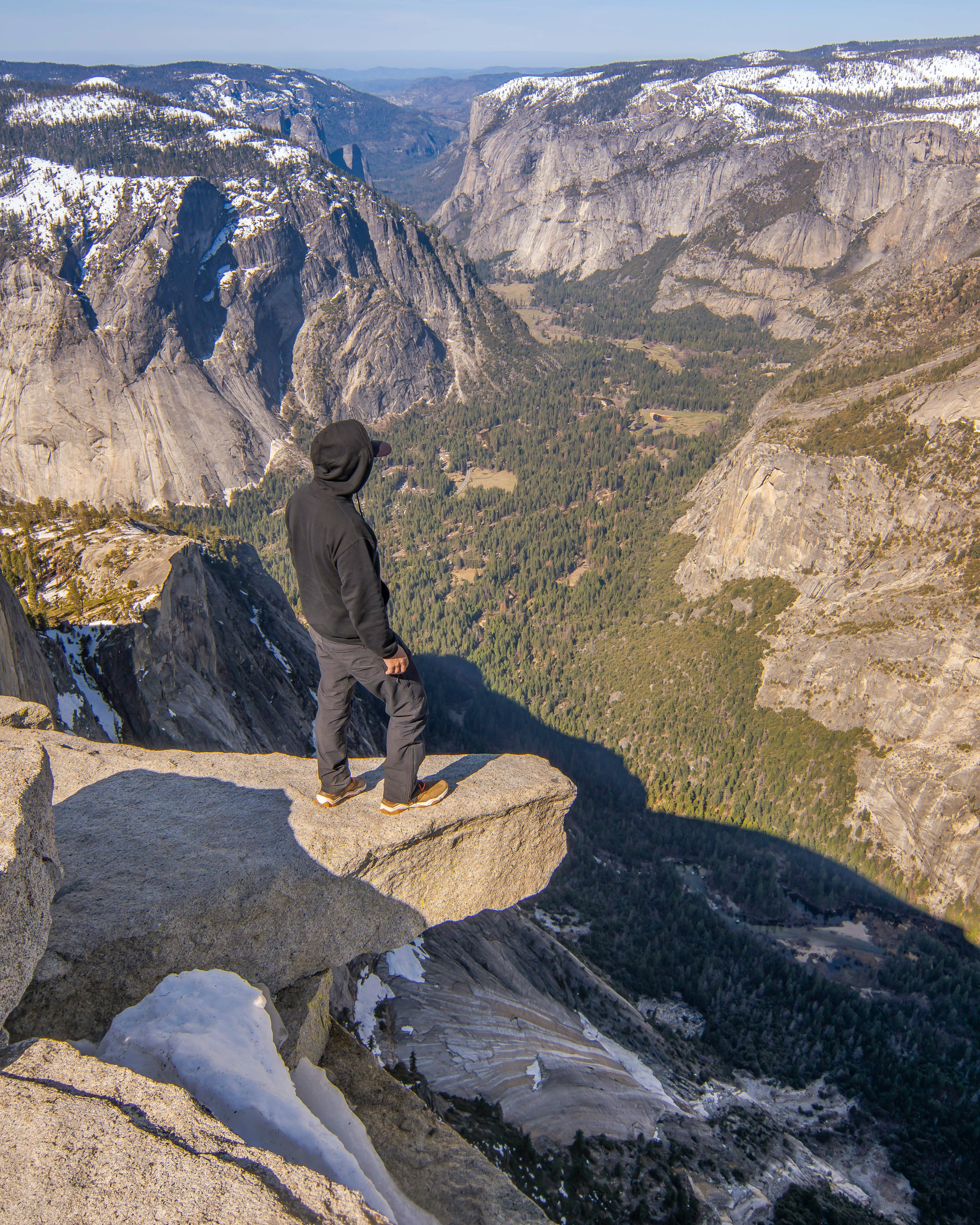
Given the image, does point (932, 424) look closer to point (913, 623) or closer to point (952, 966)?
point (913, 623)

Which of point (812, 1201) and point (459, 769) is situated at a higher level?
point (459, 769)

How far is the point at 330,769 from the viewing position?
36.8ft

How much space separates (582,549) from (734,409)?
78631mm

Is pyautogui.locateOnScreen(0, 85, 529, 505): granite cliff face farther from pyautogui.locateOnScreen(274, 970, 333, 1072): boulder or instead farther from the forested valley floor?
pyautogui.locateOnScreen(274, 970, 333, 1072): boulder

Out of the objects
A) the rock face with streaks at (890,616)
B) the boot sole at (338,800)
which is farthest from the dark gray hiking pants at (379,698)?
the rock face with streaks at (890,616)

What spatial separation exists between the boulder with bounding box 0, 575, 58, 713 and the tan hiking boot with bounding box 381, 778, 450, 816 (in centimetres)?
1458

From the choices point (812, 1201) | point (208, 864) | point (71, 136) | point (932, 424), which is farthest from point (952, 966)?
point (71, 136)

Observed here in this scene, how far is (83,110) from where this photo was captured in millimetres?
174750

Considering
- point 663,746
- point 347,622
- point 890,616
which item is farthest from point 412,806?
point 663,746

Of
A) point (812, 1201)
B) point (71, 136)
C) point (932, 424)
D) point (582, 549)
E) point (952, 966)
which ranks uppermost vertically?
point (71, 136)

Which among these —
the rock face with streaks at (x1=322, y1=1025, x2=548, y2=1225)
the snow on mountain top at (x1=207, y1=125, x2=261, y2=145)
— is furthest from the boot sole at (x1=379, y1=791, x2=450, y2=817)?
the snow on mountain top at (x1=207, y1=125, x2=261, y2=145)

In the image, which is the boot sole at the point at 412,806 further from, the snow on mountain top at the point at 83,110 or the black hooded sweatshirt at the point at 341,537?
the snow on mountain top at the point at 83,110

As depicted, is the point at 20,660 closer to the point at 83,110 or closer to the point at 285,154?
the point at 285,154

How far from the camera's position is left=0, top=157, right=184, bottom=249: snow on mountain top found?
13250 cm
